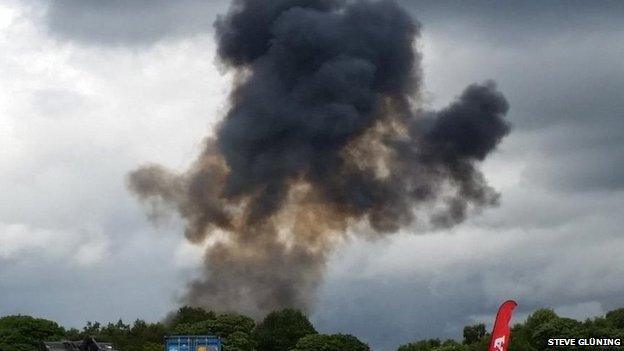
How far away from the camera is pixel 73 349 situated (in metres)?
104

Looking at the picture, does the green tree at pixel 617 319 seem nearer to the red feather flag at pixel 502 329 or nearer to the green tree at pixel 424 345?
the green tree at pixel 424 345

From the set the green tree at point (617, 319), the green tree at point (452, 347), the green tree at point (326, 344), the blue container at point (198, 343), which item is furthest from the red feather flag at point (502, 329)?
the green tree at point (326, 344)

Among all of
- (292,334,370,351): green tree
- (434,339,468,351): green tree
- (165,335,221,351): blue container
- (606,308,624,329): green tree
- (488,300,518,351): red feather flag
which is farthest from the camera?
(292,334,370,351): green tree


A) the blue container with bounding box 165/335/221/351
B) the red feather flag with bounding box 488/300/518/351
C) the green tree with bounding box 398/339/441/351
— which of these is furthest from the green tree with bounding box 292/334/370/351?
the red feather flag with bounding box 488/300/518/351

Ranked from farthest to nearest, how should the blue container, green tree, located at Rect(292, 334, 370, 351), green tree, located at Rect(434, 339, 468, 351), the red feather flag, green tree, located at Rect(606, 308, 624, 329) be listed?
green tree, located at Rect(292, 334, 370, 351), green tree, located at Rect(606, 308, 624, 329), green tree, located at Rect(434, 339, 468, 351), the blue container, the red feather flag

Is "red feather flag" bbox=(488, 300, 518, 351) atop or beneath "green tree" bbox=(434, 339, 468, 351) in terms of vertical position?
beneath

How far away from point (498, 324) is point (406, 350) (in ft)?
381

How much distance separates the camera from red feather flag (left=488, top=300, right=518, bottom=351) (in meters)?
82.6

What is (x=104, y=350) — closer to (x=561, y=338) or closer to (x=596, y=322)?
(x=561, y=338)

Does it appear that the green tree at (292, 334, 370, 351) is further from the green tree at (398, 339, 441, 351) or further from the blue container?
the blue container

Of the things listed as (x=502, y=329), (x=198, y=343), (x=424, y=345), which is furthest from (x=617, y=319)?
(x=502, y=329)

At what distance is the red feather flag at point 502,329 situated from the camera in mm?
82625

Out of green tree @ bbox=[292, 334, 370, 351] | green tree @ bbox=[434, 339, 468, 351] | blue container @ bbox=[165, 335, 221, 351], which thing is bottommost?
blue container @ bbox=[165, 335, 221, 351]

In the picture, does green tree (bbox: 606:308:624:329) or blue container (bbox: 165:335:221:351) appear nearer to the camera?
blue container (bbox: 165:335:221:351)
